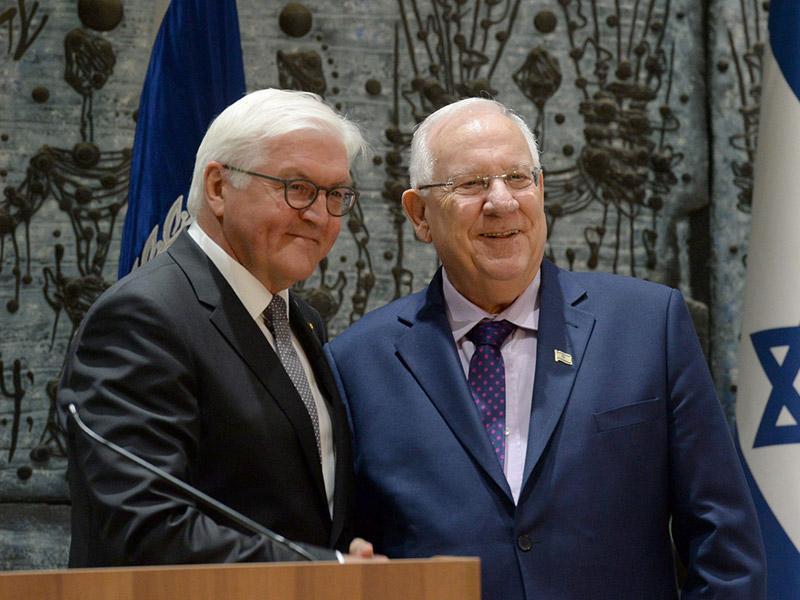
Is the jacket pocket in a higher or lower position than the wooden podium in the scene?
lower

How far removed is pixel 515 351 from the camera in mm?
2230

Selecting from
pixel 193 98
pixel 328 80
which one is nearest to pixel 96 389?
pixel 193 98

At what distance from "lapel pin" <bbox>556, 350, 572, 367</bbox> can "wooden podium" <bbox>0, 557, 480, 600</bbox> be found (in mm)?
979

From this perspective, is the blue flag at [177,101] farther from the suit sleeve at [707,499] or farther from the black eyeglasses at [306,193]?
the suit sleeve at [707,499]

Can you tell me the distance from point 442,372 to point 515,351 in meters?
0.18

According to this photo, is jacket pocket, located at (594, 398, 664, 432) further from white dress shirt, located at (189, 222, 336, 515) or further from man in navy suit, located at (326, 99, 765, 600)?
white dress shirt, located at (189, 222, 336, 515)

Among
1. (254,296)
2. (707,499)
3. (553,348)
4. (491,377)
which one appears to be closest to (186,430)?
(254,296)

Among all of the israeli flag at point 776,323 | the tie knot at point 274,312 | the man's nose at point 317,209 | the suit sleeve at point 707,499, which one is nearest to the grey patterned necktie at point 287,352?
the tie knot at point 274,312

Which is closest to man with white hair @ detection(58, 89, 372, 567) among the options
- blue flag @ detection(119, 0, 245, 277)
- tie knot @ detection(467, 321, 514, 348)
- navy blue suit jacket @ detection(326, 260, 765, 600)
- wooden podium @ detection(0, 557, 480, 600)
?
navy blue suit jacket @ detection(326, 260, 765, 600)

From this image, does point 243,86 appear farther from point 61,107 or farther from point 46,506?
point 46,506

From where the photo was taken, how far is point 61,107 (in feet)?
11.2

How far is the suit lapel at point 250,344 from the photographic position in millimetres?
Answer: 1918

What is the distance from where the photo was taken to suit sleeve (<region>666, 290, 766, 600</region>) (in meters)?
1.97

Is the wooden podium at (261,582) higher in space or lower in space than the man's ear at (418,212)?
lower
